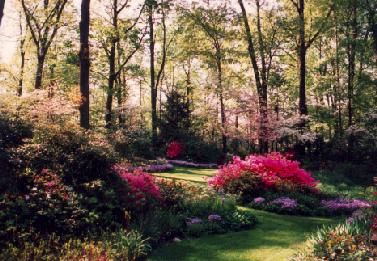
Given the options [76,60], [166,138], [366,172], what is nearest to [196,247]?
[76,60]

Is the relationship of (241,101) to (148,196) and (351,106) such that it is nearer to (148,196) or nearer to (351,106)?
(351,106)

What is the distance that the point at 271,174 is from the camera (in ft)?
45.5

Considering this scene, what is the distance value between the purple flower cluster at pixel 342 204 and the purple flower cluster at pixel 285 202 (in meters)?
1.13

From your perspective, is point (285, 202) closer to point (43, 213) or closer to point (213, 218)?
point (213, 218)

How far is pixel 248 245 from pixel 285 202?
4.00 m

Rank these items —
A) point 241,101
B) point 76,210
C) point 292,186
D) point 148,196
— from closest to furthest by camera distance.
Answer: point 76,210, point 148,196, point 292,186, point 241,101

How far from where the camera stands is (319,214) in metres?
12.1

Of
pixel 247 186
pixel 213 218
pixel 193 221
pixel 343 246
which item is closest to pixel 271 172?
pixel 247 186

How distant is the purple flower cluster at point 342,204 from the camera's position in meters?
12.2

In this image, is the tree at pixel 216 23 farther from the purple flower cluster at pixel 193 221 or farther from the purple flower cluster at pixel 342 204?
the purple flower cluster at pixel 193 221

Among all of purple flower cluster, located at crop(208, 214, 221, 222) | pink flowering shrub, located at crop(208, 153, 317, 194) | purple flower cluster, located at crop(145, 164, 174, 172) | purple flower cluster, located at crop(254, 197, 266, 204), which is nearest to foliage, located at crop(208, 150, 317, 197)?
pink flowering shrub, located at crop(208, 153, 317, 194)

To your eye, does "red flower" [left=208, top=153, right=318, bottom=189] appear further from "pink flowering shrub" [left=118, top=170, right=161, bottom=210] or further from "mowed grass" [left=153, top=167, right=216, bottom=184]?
"pink flowering shrub" [left=118, top=170, right=161, bottom=210]

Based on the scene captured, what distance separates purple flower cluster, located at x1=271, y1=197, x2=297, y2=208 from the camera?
12.1 metres

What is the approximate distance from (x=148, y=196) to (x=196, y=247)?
7.97ft
